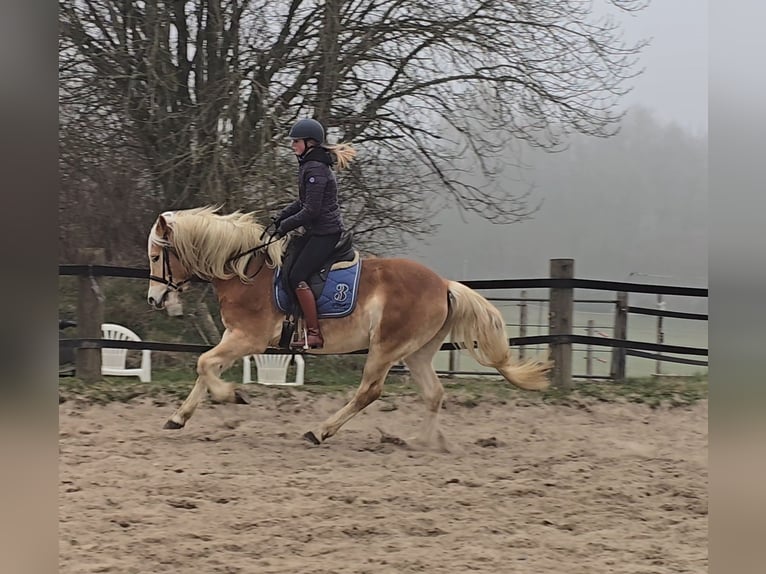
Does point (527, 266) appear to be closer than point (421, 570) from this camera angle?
No

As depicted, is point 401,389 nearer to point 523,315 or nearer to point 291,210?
point 523,315

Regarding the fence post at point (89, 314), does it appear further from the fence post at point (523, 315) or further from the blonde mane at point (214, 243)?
the fence post at point (523, 315)

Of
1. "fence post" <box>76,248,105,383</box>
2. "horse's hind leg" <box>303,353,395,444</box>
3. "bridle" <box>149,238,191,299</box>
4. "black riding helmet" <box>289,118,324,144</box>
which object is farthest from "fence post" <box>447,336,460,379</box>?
"fence post" <box>76,248,105,383</box>

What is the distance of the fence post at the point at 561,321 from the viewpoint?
3482 mm

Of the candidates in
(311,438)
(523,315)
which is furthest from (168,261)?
(523,315)

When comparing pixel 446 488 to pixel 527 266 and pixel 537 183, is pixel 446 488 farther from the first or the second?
pixel 537 183

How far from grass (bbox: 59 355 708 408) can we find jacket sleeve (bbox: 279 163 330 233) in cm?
70

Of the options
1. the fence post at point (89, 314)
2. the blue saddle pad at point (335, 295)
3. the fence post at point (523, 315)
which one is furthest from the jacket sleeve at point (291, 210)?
the fence post at point (523, 315)

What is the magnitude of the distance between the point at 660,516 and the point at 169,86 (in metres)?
3.07

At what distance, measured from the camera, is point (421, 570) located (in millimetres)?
2674

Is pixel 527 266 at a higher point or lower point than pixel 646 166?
lower
